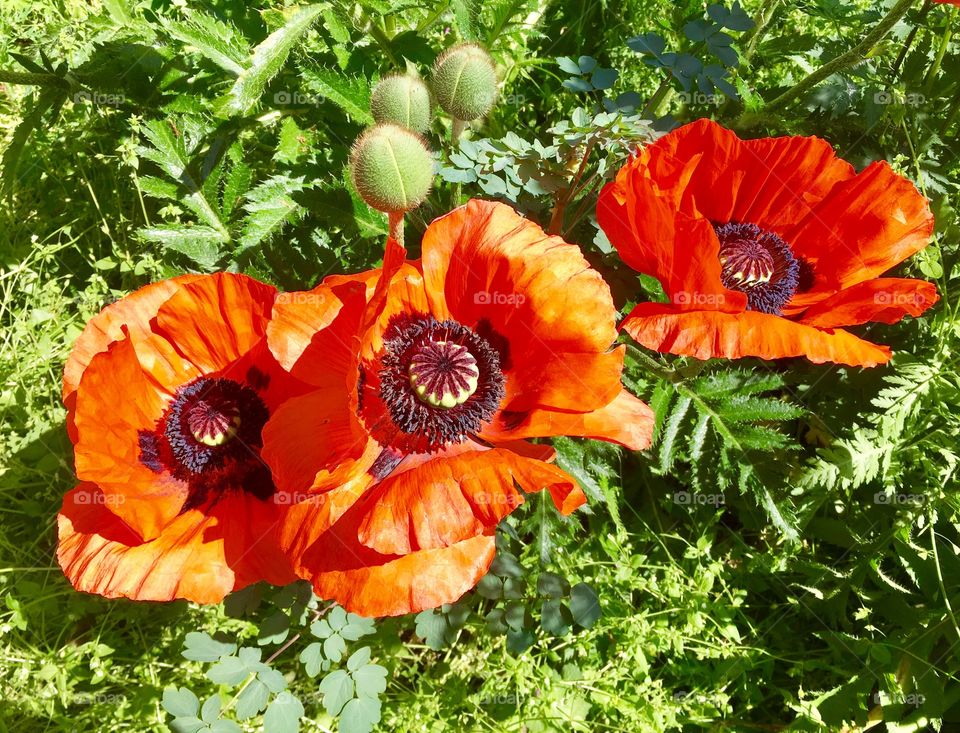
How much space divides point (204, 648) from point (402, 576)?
3.86 ft

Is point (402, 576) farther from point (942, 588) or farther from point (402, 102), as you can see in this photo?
point (942, 588)

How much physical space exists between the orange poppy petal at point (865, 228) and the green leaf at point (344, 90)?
154 cm

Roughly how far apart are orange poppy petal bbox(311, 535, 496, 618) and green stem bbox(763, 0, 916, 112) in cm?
220

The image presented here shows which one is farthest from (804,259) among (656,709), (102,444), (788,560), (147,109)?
(147,109)

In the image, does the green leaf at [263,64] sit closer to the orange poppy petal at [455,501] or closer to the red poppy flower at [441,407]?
the red poppy flower at [441,407]

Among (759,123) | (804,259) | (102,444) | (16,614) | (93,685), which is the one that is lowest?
(93,685)

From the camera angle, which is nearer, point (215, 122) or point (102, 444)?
point (102, 444)

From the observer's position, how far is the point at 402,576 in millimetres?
1871

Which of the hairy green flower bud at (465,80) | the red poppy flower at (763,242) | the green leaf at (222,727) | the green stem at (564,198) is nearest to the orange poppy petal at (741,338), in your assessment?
the red poppy flower at (763,242)

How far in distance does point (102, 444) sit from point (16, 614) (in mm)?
1539

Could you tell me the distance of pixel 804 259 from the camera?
8.49ft

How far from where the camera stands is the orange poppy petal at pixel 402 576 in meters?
1.86

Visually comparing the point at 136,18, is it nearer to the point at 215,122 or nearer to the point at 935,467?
the point at 215,122

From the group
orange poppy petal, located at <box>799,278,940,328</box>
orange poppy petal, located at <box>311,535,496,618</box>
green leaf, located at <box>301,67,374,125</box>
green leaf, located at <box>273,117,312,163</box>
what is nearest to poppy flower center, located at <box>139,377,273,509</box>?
orange poppy petal, located at <box>311,535,496,618</box>
